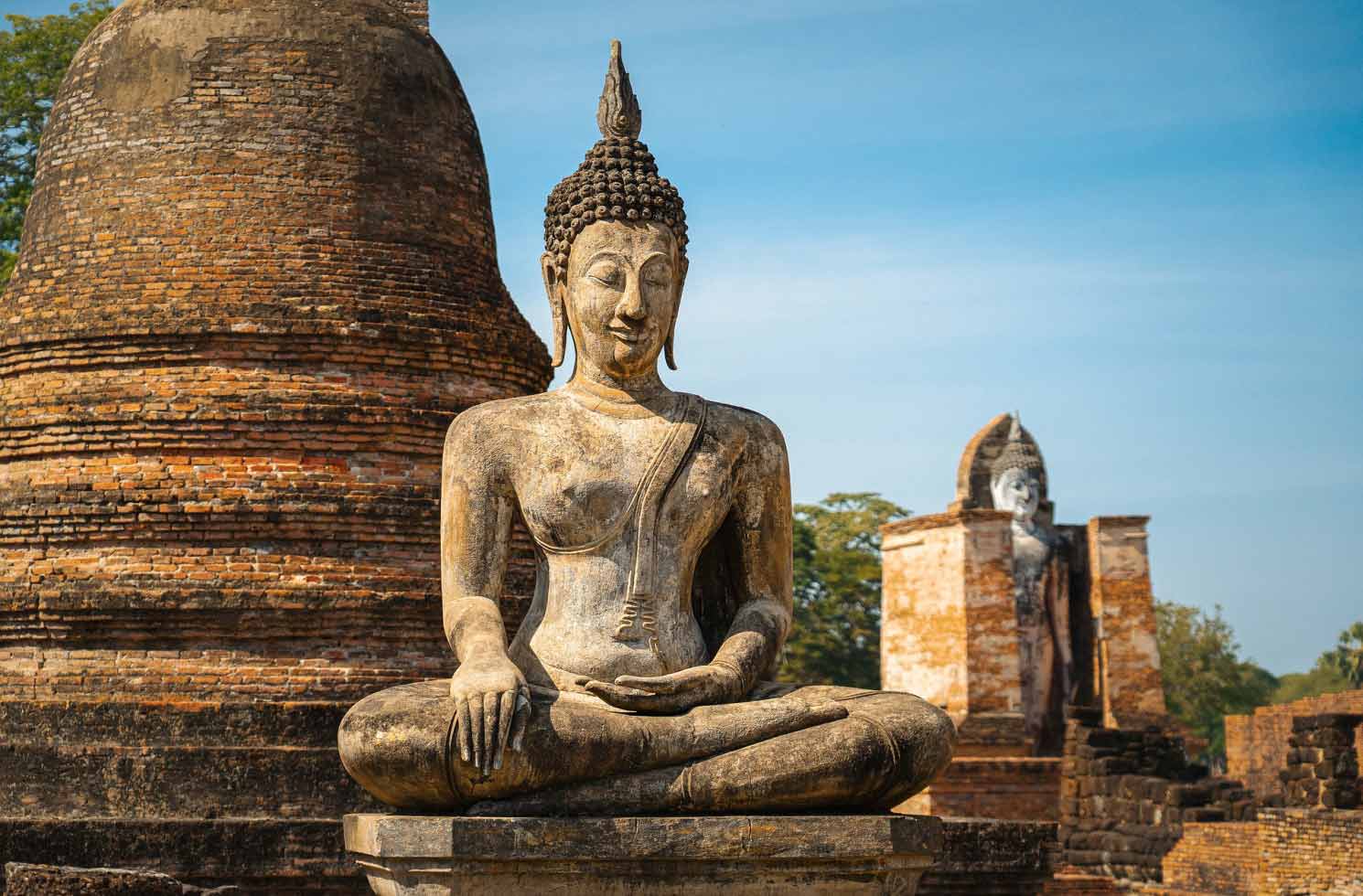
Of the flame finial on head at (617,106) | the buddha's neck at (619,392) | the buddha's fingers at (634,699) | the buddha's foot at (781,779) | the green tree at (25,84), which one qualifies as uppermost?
the green tree at (25,84)

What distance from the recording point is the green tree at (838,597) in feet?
124

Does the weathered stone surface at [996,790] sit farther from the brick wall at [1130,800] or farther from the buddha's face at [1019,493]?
the buddha's face at [1019,493]

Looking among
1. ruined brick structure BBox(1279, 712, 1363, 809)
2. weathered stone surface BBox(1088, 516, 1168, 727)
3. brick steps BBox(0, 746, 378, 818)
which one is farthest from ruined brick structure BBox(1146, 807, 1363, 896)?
brick steps BBox(0, 746, 378, 818)

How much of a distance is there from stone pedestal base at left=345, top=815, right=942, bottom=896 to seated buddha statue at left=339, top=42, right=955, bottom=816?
0.11m

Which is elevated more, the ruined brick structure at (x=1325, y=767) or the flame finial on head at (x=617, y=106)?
the flame finial on head at (x=617, y=106)

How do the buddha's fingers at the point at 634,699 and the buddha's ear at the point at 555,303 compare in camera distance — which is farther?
the buddha's ear at the point at 555,303

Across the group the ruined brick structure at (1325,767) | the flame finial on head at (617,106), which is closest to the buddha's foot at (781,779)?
the flame finial on head at (617,106)

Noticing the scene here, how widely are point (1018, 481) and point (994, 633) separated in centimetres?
224

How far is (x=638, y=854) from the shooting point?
14.7ft

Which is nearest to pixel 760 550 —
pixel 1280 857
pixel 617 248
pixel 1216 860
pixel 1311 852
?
pixel 617 248

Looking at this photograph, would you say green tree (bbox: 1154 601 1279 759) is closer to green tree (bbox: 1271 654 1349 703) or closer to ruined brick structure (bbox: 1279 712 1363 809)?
green tree (bbox: 1271 654 1349 703)

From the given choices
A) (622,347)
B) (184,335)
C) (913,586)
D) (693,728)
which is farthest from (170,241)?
(913,586)

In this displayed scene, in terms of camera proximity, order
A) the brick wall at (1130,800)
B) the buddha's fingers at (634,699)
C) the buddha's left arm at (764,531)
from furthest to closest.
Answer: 1. the brick wall at (1130,800)
2. the buddha's left arm at (764,531)
3. the buddha's fingers at (634,699)

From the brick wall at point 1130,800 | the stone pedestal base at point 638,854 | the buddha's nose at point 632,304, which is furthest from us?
the brick wall at point 1130,800
